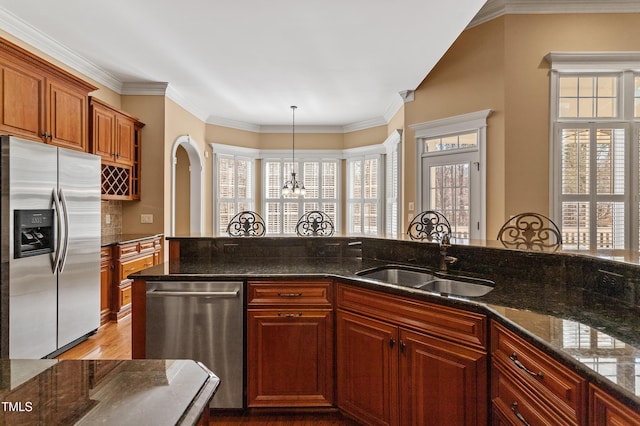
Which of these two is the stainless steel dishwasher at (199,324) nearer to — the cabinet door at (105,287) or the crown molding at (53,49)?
the cabinet door at (105,287)

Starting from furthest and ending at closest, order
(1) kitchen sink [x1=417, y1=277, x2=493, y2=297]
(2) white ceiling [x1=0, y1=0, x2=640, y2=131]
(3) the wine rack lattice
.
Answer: (3) the wine rack lattice
(2) white ceiling [x1=0, y1=0, x2=640, y2=131]
(1) kitchen sink [x1=417, y1=277, x2=493, y2=297]

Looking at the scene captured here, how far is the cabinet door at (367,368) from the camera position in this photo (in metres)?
1.93

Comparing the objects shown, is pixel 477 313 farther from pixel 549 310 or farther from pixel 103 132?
pixel 103 132

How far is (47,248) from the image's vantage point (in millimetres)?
2928

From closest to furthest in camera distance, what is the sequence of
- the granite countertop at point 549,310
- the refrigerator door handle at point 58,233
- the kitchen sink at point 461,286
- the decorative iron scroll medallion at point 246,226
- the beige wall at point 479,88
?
the granite countertop at point 549,310, the kitchen sink at point 461,286, the refrigerator door handle at point 58,233, the decorative iron scroll medallion at point 246,226, the beige wall at point 479,88

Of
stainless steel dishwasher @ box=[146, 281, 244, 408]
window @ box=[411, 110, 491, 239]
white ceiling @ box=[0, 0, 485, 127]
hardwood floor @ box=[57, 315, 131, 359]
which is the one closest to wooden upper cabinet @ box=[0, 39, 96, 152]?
white ceiling @ box=[0, 0, 485, 127]

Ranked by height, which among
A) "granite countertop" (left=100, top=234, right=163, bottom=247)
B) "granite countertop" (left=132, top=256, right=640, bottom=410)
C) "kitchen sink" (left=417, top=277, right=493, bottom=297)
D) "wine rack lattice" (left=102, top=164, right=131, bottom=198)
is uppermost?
"wine rack lattice" (left=102, top=164, right=131, bottom=198)

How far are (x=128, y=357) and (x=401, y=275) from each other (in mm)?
2545

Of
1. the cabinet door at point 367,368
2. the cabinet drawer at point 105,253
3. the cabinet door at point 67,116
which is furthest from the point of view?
the cabinet drawer at point 105,253

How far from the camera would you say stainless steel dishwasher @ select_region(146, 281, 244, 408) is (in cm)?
222

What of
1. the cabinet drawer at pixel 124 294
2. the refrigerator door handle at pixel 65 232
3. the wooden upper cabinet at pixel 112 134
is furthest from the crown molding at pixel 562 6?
the cabinet drawer at pixel 124 294

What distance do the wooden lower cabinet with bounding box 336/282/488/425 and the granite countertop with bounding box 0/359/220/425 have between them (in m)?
1.24

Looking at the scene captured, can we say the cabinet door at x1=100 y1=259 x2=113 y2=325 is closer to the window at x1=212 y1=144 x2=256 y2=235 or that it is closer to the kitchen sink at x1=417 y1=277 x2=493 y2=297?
the window at x1=212 y1=144 x2=256 y2=235

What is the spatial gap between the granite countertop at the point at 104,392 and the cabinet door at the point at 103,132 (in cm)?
366
